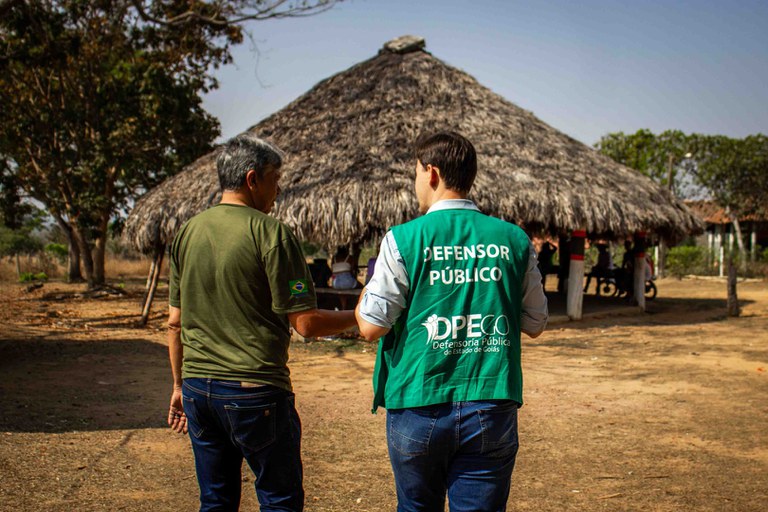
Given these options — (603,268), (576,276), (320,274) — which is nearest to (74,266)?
(320,274)

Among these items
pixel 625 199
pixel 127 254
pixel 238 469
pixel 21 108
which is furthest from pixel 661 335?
pixel 127 254

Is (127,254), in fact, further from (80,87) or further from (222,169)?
(222,169)

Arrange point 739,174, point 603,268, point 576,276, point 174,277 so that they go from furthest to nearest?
point 739,174 < point 603,268 < point 576,276 < point 174,277

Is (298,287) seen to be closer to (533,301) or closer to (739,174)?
(533,301)

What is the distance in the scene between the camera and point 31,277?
797 inches

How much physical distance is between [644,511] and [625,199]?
362 inches

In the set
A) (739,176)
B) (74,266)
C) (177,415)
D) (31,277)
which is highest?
(739,176)

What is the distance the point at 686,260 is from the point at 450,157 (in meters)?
25.4

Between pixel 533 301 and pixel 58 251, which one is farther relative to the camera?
pixel 58 251

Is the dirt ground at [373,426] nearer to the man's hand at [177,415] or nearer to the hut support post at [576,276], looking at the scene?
the man's hand at [177,415]

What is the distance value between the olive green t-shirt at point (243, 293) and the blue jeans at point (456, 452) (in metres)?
0.45

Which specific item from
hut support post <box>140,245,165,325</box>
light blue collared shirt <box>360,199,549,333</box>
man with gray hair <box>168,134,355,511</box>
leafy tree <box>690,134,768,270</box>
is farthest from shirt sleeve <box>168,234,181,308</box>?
leafy tree <box>690,134,768,270</box>

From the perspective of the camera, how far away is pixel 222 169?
229 centimetres

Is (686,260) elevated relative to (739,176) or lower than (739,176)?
A: lower
